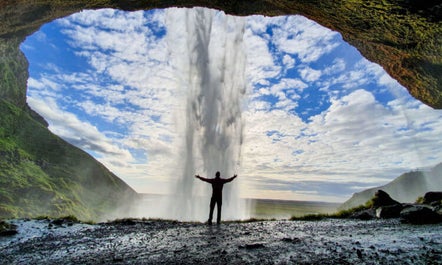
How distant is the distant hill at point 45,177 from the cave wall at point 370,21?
215 feet

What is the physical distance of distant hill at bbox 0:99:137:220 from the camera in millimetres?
79062

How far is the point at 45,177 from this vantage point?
97.2 metres

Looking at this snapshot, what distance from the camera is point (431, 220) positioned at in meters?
12.7

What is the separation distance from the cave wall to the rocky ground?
9.92 m

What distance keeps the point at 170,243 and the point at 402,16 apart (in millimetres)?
14884

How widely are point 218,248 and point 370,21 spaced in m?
14.1

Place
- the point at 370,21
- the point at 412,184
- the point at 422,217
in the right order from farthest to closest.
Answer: the point at 412,184
the point at 370,21
the point at 422,217

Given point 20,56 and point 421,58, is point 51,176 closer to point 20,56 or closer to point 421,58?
point 20,56

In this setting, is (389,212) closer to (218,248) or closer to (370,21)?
(370,21)

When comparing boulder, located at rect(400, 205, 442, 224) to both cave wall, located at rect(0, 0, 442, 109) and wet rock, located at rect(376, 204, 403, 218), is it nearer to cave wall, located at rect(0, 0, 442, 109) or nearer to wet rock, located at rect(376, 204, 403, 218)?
wet rock, located at rect(376, 204, 403, 218)

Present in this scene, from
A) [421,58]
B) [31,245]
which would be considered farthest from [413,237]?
[31,245]

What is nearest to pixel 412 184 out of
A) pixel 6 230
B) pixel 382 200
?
pixel 382 200

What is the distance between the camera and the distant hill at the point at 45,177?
→ 259 feet

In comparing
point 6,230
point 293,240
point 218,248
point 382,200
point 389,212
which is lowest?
point 6,230
